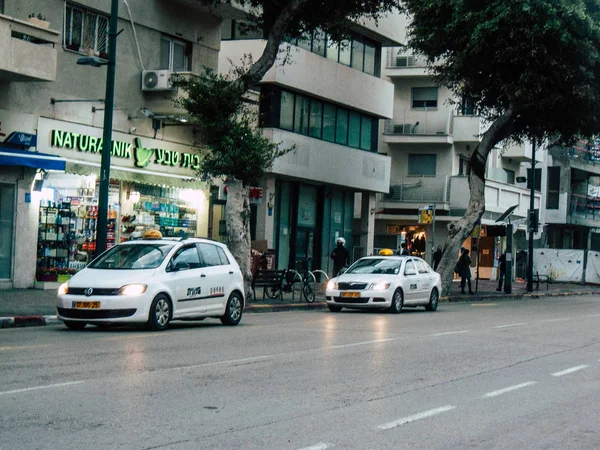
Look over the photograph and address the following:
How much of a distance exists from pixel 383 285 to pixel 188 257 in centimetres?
791

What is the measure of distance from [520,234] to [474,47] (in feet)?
95.6

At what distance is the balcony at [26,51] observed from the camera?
22766 millimetres

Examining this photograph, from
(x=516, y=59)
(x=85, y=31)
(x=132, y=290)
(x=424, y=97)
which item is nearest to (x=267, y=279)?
(x=85, y=31)

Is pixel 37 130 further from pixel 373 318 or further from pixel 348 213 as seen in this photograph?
pixel 348 213

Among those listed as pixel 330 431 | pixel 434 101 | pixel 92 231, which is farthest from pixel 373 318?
pixel 434 101

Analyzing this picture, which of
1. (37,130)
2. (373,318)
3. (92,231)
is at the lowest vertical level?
(373,318)

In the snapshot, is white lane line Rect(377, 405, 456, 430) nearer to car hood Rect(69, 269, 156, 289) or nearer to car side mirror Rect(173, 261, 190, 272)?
car hood Rect(69, 269, 156, 289)

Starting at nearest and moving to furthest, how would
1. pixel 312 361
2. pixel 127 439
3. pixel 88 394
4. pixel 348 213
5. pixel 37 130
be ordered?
pixel 127 439 → pixel 88 394 → pixel 312 361 → pixel 37 130 → pixel 348 213

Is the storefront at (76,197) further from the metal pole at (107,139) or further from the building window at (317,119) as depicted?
the building window at (317,119)

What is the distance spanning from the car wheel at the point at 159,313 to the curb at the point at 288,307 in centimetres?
246

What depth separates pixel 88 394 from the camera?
9.66 m

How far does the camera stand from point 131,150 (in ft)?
94.5

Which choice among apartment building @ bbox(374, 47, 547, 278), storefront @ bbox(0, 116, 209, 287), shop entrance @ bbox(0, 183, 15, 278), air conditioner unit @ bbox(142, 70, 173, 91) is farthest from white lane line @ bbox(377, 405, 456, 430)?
apartment building @ bbox(374, 47, 547, 278)

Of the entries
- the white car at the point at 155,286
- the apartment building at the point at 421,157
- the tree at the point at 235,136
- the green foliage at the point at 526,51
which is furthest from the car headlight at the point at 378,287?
the apartment building at the point at 421,157
